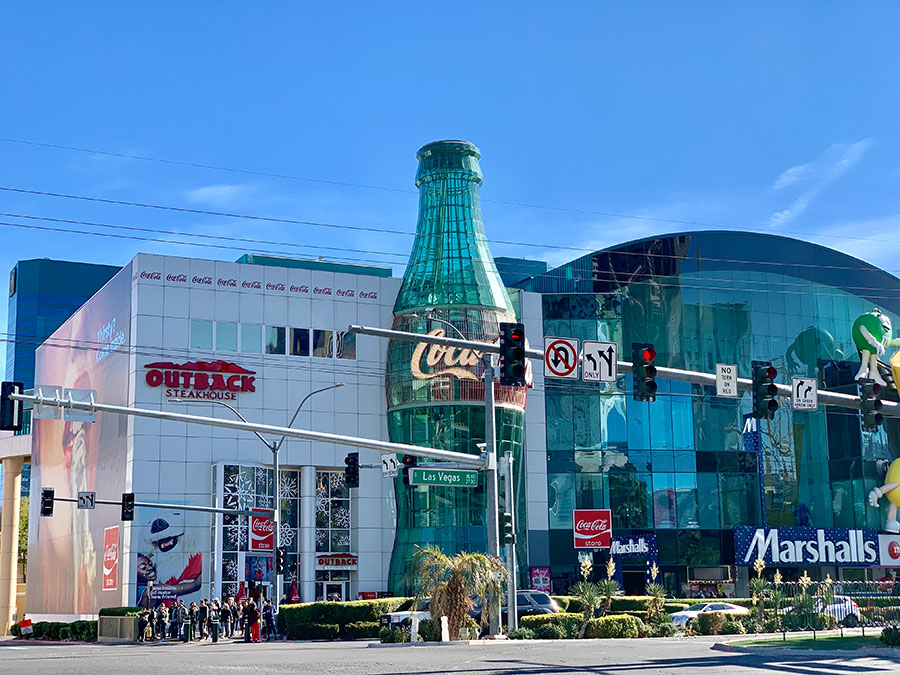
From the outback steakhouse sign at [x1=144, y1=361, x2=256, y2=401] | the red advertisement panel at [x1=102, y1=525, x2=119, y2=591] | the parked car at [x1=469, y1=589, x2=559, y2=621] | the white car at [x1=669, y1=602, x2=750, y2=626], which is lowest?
the white car at [x1=669, y1=602, x2=750, y2=626]

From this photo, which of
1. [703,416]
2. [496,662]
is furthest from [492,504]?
[703,416]

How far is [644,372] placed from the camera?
79.8 feet

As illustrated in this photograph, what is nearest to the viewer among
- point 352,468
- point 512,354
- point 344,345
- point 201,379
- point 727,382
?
point 512,354

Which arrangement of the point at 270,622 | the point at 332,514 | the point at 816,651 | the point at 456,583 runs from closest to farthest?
the point at 816,651
the point at 456,583
the point at 270,622
the point at 332,514

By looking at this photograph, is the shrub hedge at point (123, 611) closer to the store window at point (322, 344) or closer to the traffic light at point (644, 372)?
the store window at point (322, 344)

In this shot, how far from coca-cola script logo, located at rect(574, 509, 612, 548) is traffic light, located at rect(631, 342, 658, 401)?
3972 centimetres

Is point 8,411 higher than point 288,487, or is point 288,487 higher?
point 8,411

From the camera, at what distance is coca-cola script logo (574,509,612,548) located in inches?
2494

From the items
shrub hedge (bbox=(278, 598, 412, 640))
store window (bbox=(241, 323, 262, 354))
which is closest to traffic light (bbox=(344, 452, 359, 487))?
shrub hedge (bbox=(278, 598, 412, 640))

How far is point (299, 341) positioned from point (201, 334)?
546 centimetres

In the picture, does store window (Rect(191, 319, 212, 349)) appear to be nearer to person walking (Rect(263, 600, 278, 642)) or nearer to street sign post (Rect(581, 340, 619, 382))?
person walking (Rect(263, 600, 278, 642))

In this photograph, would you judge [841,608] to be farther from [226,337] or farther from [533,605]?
[226,337]

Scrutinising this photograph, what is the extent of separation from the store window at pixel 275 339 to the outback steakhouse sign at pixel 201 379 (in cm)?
192

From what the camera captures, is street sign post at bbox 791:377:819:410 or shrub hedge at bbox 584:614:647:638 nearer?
street sign post at bbox 791:377:819:410
